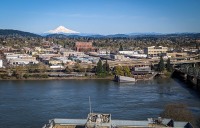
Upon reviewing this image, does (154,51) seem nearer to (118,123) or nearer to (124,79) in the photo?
(124,79)

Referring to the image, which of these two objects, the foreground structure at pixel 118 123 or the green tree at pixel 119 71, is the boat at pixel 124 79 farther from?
the foreground structure at pixel 118 123

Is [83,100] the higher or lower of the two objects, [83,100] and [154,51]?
the lower

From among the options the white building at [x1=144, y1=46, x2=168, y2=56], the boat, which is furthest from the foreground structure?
the white building at [x1=144, y1=46, x2=168, y2=56]

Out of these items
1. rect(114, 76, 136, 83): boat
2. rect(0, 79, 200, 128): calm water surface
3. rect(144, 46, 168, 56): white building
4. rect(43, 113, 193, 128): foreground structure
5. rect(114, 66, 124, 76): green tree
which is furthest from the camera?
rect(144, 46, 168, 56): white building

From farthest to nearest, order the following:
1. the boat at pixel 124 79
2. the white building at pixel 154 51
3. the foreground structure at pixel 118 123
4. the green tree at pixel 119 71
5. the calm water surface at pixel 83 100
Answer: the white building at pixel 154 51, the green tree at pixel 119 71, the boat at pixel 124 79, the calm water surface at pixel 83 100, the foreground structure at pixel 118 123

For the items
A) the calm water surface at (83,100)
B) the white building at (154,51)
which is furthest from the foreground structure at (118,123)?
the white building at (154,51)

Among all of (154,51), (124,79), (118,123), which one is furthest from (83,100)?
(154,51)

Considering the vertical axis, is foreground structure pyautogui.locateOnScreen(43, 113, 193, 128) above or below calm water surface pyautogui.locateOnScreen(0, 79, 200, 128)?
above

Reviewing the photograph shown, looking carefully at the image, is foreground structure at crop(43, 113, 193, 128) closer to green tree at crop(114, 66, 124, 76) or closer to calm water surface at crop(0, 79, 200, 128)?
calm water surface at crop(0, 79, 200, 128)
